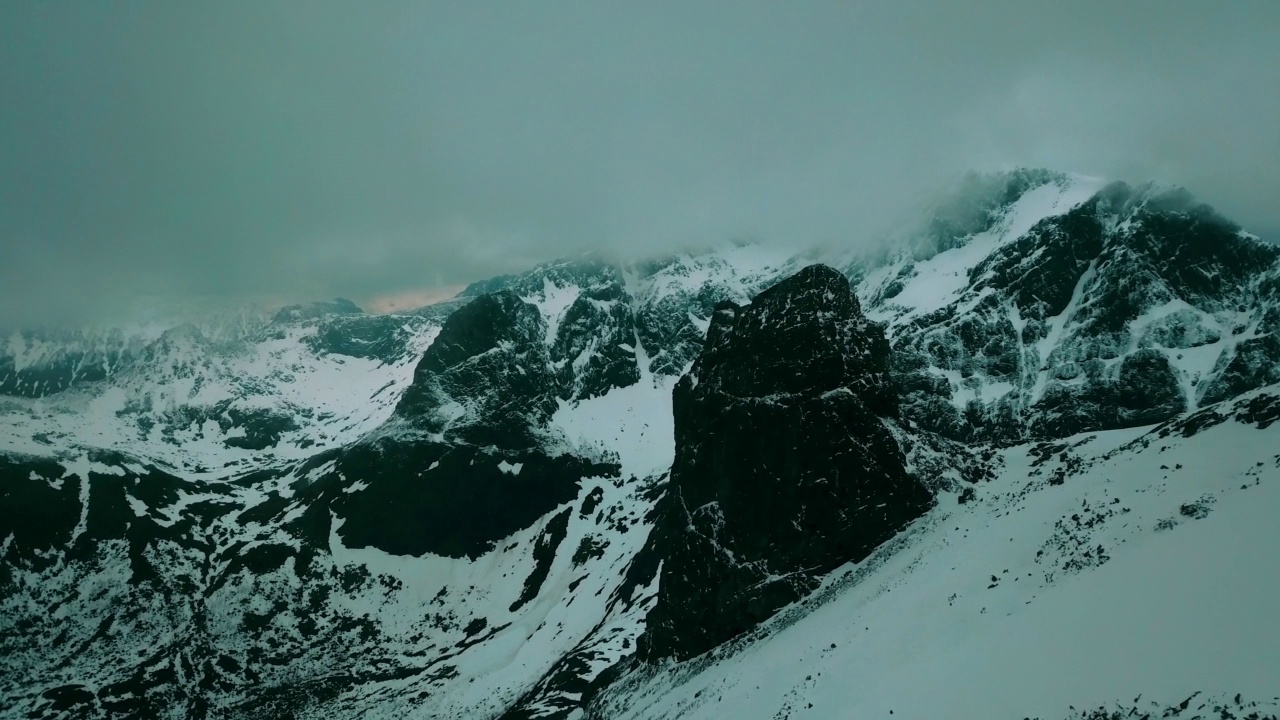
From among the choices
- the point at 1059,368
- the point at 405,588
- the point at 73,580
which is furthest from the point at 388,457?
the point at 1059,368

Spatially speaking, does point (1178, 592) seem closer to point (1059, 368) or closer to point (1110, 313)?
point (1059, 368)

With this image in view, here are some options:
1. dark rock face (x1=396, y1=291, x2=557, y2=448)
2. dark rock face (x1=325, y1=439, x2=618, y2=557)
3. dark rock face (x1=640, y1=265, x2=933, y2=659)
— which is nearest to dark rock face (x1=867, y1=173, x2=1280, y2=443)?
dark rock face (x1=640, y1=265, x2=933, y2=659)

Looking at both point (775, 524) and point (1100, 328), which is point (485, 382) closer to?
point (775, 524)

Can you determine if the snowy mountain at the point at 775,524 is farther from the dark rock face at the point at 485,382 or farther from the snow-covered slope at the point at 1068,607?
the dark rock face at the point at 485,382

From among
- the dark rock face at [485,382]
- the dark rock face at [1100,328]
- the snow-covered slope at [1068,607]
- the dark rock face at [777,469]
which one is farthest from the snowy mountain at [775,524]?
the dark rock face at [485,382]

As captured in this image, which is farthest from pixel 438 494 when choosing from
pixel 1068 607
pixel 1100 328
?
pixel 1100 328

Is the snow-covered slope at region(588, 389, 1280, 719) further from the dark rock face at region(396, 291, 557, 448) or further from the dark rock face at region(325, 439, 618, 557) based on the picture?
the dark rock face at region(396, 291, 557, 448)
